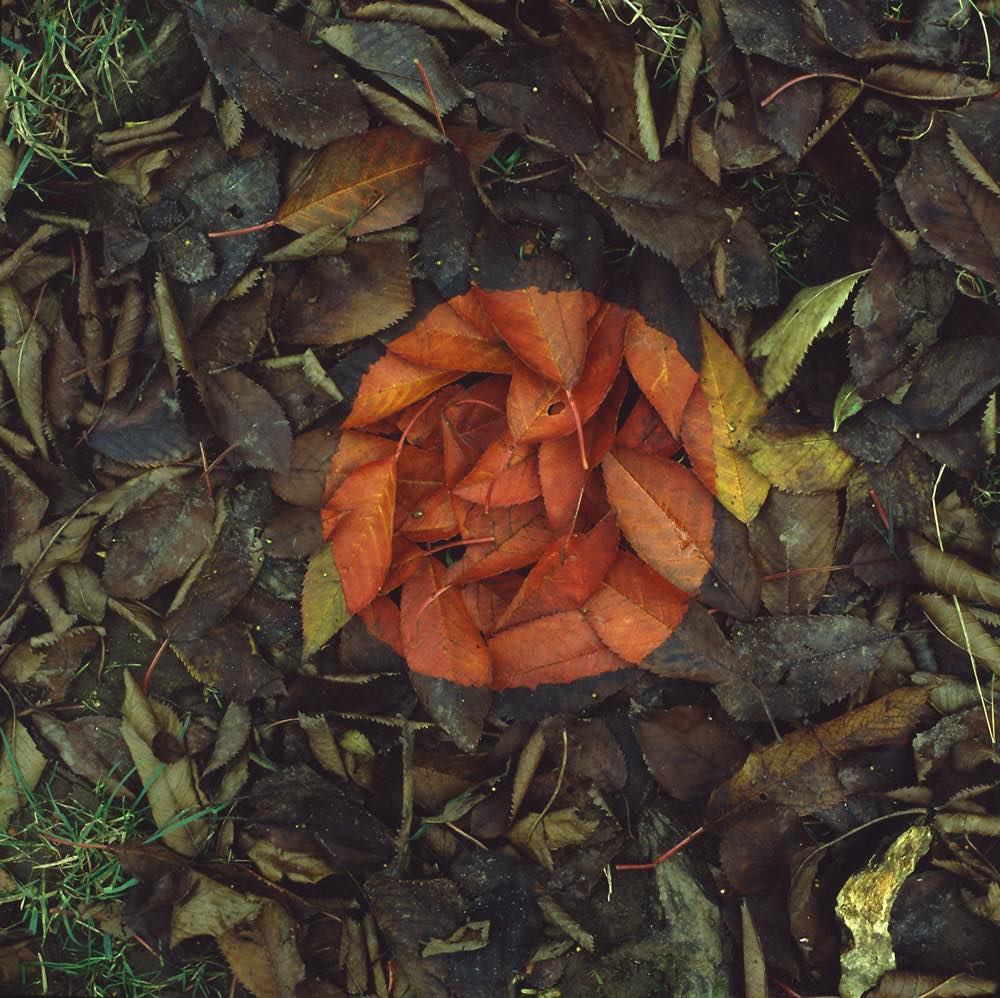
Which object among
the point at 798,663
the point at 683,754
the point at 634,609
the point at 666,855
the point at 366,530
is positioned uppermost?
the point at 366,530

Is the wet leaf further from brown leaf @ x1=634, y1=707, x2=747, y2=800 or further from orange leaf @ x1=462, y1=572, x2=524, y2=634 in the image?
brown leaf @ x1=634, y1=707, x2=747, y2=800

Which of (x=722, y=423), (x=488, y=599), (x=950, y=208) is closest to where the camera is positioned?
(x=950, y=208)

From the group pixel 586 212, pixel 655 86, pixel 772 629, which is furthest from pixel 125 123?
pixel 772 629

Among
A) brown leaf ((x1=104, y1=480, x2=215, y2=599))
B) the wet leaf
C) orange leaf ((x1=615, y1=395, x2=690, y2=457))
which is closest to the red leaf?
orange leaf ((x1=615, y1=395, x2=690, y2=457))

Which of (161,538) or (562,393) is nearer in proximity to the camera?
(562,393)

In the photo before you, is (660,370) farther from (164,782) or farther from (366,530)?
(164,782)

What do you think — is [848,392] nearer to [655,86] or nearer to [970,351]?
[970,351]

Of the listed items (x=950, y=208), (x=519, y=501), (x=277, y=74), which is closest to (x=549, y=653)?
(x=519, y=501)
